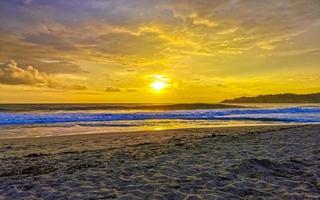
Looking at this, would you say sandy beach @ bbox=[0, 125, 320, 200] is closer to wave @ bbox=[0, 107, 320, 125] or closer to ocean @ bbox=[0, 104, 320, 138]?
ocean @ bbox=[0, 104, 320, 138]

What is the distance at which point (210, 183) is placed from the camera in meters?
6.54

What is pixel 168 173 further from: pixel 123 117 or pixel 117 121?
pixel 123 117

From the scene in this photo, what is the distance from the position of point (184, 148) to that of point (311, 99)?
11504 centimetres

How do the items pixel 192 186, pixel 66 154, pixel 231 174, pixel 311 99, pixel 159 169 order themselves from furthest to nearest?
pixel 311 99 < pixel 66 154 < pixel 159 169 < pixel 231 174 < pixel 192 186

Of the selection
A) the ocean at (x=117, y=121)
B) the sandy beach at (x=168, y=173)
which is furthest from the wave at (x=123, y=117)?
the sandy beach at (x=168, y=173)

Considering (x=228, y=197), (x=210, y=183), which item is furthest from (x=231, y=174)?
(x=228, y=197)

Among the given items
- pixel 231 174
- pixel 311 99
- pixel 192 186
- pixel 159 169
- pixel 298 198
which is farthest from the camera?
pixel 311 99

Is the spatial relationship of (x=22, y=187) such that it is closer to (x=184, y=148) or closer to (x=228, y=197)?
(x=228, y=197)

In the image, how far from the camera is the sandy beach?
5997 millimetres

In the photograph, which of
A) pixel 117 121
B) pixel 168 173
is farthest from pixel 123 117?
pixel 168 173

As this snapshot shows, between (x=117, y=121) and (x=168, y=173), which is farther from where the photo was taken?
(x=117, y=121)

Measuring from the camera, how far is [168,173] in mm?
7355

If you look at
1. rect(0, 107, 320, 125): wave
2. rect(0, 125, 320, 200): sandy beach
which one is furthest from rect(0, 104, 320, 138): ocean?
rect(0, 125, 320, 200): sandy beach

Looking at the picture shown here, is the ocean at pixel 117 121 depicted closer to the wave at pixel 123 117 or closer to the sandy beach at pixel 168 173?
the wave at pixel 123 117
